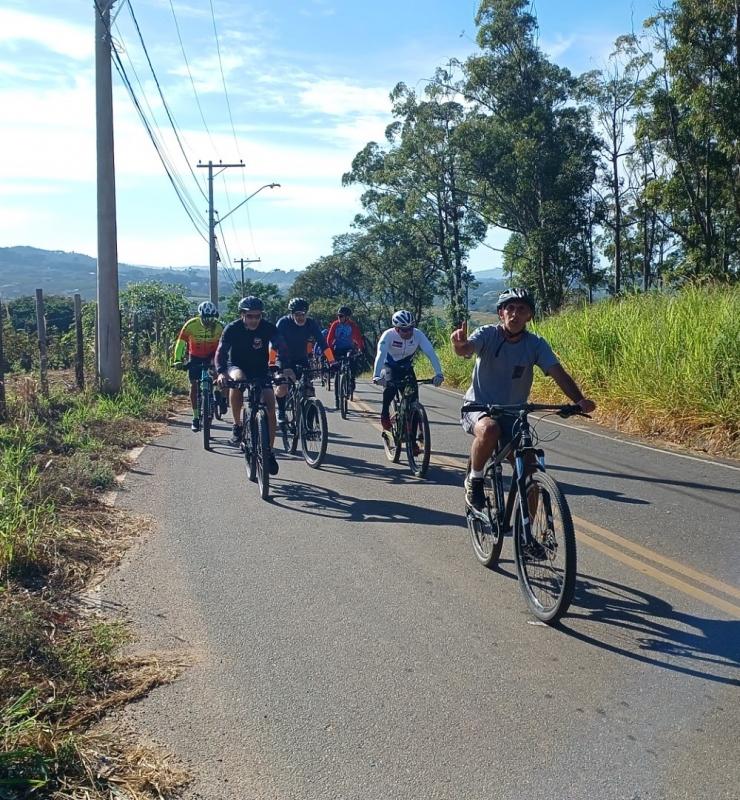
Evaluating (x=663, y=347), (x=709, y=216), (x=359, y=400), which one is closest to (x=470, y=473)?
(x=663, y=347)

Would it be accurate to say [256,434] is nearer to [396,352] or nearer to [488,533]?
[396,352]

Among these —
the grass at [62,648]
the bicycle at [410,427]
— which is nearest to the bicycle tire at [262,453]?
the grass at [62,648]

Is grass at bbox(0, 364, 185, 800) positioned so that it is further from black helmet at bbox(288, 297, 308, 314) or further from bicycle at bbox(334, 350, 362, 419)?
bicycle at bbox(334, 350, 362, 419)

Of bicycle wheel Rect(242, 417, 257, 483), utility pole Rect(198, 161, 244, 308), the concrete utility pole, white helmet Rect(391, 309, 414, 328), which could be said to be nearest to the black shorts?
bicycle wheel Rect(242, 417, 257, 483)

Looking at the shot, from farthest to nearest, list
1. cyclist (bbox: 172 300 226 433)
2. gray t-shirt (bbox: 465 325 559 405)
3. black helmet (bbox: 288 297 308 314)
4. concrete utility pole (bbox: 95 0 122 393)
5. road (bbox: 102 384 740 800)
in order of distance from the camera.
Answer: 1. concrete utility pole (bbox: 95 0 122 393)
2. cyclist (bbox: 172 300 226 433)
3. black helmet (bbox: 288 297 308 314)
4. gray t-shirt (bbox: 465 325 559 405)
5. road (bbox: 102 384 740 800)

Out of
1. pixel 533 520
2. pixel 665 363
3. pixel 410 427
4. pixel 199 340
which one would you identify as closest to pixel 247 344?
pixel 410 427

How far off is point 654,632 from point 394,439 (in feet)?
19.5

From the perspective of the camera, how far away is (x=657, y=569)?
5.86 meters

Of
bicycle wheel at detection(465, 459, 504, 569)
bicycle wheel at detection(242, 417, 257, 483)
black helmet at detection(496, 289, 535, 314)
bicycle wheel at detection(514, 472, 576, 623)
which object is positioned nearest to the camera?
bicycle wheel at detection(514, 472, 576, 623)

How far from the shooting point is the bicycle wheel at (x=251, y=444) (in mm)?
9102

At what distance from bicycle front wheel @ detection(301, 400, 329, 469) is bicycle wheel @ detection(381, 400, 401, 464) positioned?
2.73 feet

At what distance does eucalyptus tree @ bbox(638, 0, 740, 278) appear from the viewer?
2514 cm

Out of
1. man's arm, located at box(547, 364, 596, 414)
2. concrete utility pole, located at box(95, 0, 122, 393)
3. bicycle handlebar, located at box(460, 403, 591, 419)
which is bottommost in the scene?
bicycle handlebar, located at box(460, 403, 591, 419)

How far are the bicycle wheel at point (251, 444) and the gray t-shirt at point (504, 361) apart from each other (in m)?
3.66
